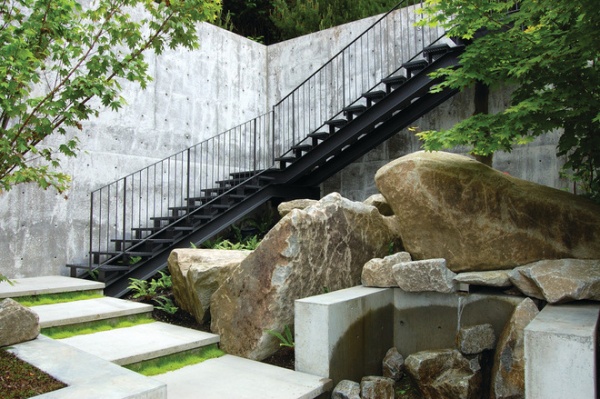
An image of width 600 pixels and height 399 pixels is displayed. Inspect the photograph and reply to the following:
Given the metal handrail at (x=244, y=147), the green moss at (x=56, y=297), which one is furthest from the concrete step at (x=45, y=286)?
the metal handrail at (x=244, y=147)

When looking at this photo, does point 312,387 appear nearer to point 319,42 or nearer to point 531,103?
point 531,103

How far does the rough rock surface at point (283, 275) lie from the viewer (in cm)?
411

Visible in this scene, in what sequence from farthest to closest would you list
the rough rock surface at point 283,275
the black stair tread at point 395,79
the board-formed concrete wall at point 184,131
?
the black stair tread at point 395,79 < the board-formed concrete wall at point 184,131 < the rough rock surface at point 283,275

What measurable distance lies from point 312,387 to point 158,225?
15.3ft

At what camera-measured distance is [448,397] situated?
11.5ft

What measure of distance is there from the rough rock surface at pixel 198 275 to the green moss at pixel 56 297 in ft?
3.96

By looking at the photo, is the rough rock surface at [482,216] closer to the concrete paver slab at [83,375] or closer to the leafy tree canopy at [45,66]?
the leafy tree canopy at [45,66]

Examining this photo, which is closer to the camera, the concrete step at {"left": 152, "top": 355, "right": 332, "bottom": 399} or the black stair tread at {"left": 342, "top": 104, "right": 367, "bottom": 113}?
the concrete step at {"left": 152, "top": 355, "right": 332, "bottom": 399}

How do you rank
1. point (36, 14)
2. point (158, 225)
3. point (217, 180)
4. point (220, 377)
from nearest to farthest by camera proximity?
point (36, 14), point (220, 377), point (158, 225), point (217, 180)

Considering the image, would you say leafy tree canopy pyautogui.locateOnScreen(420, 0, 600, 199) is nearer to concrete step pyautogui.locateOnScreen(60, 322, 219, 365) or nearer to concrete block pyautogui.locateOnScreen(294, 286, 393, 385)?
concrete block pyautogui.locateOnScreen(294, 286, 393, 385)

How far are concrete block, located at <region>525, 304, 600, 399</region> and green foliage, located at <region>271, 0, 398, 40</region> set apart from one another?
9377 mm

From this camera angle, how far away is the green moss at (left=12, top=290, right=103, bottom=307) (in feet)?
16.3

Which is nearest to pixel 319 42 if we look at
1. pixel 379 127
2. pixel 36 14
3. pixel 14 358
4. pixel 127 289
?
pixel 379 127

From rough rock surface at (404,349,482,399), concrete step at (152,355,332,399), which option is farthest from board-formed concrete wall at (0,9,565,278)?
rough rock surface at (404,349,482,399)
